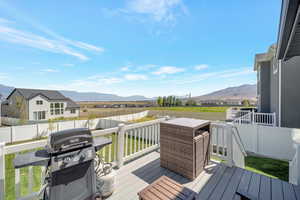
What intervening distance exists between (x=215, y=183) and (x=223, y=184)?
14 centimetres

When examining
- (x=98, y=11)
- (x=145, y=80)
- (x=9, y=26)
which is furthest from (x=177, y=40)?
(x=145, y=80)

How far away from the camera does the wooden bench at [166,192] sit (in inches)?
65.3

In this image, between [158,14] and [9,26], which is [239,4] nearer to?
[158,14]

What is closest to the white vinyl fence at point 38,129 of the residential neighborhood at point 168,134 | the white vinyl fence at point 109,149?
the residential neighborhood at point 168,134

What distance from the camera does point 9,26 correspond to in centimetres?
Answer: 566

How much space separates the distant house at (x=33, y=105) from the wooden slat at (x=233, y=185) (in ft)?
69.8

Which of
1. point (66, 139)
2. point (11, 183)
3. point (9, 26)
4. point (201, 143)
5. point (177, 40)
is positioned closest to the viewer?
point (66, 139)

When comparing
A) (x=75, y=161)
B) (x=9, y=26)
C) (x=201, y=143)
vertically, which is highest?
A: (x=9, y=26)

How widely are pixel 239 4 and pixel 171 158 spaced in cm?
656

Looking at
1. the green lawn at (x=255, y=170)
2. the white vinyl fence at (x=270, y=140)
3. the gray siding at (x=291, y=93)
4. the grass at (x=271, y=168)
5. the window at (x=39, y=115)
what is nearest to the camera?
the green lawn at (x=255, y=170)

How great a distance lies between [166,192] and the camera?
69.4 inches

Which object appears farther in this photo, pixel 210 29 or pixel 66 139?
pixel 210 29

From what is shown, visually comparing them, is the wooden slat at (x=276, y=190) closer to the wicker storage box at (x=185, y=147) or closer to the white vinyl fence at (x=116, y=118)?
the wicker storage box at (x=185, y=147)

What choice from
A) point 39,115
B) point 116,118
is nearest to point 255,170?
point 116,118
